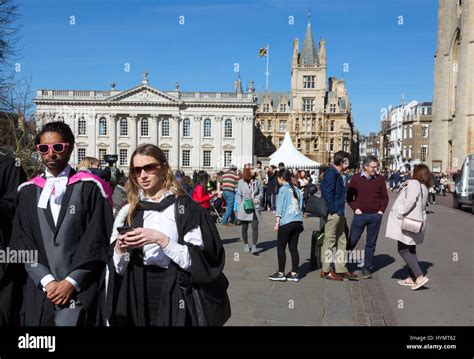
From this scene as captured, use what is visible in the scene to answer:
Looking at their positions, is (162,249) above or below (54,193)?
below

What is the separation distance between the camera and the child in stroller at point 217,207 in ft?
58.0

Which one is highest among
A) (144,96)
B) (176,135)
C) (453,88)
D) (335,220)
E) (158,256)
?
(144,96)

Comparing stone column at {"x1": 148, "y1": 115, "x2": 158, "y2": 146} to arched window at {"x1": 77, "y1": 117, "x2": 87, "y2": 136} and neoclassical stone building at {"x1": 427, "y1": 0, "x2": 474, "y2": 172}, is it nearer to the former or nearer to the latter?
arched window at {"x1": 77, "y1": 117, "x2": 87, "y2": 136}

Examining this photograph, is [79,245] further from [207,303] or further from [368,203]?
[368,203]

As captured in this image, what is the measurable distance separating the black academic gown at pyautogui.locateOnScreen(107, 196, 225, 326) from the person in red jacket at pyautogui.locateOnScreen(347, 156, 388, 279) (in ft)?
20.2

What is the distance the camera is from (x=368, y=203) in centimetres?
895

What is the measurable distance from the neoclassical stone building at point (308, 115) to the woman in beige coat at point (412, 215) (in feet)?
286

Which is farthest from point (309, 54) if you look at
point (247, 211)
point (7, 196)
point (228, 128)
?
point (7, 196)

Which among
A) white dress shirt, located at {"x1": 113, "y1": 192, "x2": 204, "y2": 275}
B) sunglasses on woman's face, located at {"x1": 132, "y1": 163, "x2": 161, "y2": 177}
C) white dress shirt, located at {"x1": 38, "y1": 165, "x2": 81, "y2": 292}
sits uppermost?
sunglasses on woman's face, located at {"x1": 132, "y1": 163, "x2": 161, "y2": 177}

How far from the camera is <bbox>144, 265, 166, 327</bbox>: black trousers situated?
3.21 m

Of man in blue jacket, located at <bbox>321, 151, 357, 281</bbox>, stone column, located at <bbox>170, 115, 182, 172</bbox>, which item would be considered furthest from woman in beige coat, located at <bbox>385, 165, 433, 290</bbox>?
stone column, located at <bbox>170, 115, 182, 172</bbox>

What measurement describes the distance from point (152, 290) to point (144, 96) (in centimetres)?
7788

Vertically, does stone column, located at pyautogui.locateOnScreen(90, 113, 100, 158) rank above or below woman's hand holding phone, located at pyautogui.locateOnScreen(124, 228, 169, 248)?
above

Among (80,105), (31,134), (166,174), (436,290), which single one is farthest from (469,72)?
(80,105)
